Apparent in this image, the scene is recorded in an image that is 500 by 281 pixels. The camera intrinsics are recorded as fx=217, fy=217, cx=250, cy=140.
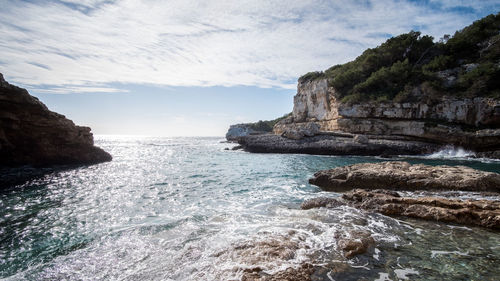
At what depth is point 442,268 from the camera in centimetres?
384

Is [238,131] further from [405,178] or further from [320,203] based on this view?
[320,203]

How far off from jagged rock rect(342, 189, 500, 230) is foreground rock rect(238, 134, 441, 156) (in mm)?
21176

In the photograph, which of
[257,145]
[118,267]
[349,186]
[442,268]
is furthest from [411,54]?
[118,267]

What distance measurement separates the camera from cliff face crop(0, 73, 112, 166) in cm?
1426

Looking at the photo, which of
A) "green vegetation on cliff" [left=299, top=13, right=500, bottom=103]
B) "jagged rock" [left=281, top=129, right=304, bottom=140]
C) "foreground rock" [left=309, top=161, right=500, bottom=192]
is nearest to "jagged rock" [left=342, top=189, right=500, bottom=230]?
"foreground rock" [left=309, top=161, right=500, bottom=192]

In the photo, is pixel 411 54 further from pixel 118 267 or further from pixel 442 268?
pixel 118 267

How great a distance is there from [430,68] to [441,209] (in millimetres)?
36670

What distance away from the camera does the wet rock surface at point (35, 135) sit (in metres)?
14.3

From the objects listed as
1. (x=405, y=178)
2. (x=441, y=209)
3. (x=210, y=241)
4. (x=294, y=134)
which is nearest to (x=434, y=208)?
(x=441, y=209)

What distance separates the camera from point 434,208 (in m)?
6.57

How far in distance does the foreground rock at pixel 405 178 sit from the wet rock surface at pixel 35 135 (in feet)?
63.6

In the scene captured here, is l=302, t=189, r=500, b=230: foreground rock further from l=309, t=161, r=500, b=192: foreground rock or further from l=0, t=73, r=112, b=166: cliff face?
l=0, t=73, r=112, b=166: cliff face

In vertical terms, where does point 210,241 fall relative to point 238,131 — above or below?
below

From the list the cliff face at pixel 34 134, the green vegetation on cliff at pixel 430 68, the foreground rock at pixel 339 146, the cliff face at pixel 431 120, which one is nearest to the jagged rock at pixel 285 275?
the cliff face at pixel 34 134
